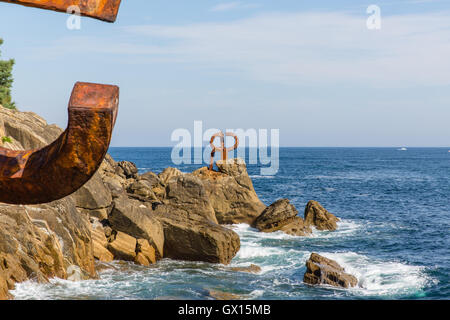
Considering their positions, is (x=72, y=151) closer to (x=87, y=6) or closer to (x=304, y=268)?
(x=87, y=6)

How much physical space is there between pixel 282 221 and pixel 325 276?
10.5 m

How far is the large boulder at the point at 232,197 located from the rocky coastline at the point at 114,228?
8 centimetres

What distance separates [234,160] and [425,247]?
38.7ft

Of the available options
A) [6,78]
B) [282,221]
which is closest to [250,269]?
[282,221]

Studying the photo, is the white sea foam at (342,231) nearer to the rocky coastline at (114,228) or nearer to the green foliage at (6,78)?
the rocky coastline at (114,228)

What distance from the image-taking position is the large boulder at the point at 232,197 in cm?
2852

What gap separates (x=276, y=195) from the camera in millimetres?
50062

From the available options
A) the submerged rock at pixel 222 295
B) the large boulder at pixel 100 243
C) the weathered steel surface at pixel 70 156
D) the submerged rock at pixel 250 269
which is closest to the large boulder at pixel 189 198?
the submerged rock at pixel 250 269

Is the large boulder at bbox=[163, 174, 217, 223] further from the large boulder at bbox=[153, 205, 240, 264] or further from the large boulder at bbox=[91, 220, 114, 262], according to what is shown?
the large boulder at bbox=[91, 220, 114, 262]

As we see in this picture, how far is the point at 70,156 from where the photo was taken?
203 centimetres

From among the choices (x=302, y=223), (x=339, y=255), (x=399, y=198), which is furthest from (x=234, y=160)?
(x=399, y=198)

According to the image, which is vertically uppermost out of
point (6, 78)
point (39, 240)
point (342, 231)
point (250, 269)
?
point (6, 78)

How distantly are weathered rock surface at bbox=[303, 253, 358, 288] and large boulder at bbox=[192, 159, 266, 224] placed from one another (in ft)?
38.1

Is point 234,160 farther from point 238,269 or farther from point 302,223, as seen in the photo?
point 238,269
